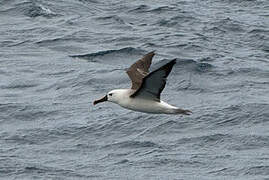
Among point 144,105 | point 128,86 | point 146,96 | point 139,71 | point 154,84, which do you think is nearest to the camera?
point 154,84

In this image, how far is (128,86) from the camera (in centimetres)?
2505

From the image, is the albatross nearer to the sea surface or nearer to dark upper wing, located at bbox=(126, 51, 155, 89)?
dark upper wing, located at bbox=(126, 51, 155, 89)

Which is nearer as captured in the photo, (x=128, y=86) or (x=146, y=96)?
(x=146, y=96)

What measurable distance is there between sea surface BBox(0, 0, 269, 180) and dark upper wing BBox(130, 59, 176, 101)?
10.7 ft

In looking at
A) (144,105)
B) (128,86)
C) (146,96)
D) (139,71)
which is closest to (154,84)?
(146,96)

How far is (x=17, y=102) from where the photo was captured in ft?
79.4

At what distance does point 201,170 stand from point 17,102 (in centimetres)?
588


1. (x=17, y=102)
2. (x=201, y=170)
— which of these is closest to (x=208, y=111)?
(x=201, y=170)

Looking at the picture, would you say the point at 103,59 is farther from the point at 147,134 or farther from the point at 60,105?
the point at 147,134

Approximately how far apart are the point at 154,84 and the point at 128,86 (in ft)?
27.7

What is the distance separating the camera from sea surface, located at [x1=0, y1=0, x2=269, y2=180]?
20781 mm

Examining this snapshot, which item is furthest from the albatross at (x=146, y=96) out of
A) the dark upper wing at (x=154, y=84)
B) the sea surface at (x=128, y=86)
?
the sea surface at (x=128, y=86)

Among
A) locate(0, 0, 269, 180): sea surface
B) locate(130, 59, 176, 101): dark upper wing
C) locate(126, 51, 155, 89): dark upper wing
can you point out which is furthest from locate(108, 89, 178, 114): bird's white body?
locate(0, 0, 269, 180): sea surface

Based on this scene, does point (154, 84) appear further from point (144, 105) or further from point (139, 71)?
point (139, 71)
